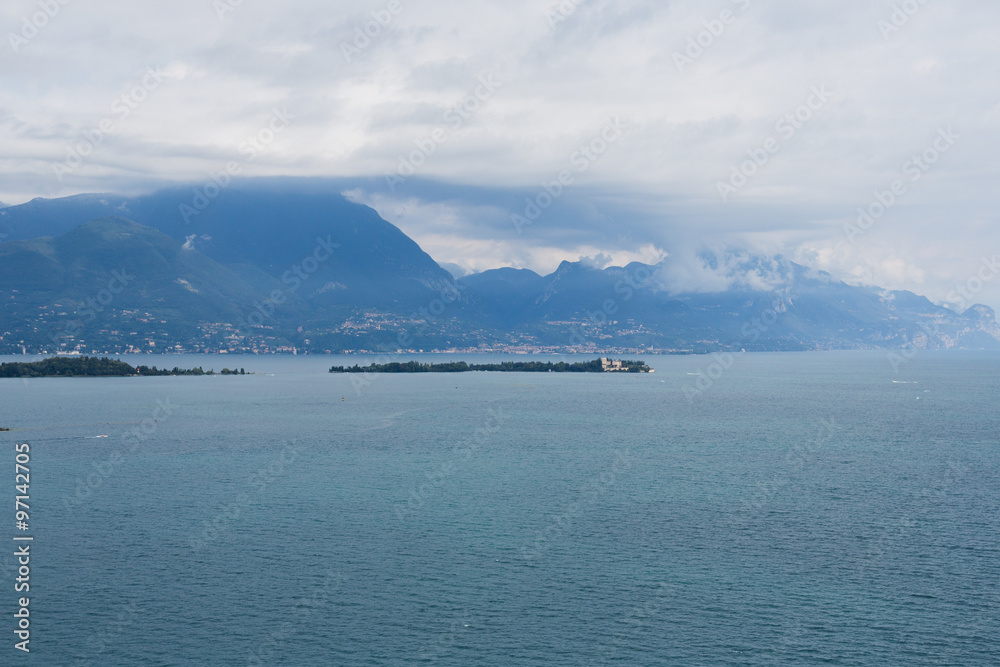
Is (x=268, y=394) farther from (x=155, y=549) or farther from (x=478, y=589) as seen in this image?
(x=478, y=589)

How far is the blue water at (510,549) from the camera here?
120 feet

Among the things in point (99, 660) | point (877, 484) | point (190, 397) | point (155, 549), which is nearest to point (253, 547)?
point (155, 549)

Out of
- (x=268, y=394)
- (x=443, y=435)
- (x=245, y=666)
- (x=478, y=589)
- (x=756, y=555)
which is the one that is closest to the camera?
(x=245, y=666)

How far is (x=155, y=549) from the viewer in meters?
49.3

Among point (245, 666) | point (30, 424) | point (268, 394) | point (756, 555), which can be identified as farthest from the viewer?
point (268, 394)

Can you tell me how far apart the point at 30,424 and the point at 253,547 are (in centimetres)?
8057

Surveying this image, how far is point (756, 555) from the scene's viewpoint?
48.6 metres

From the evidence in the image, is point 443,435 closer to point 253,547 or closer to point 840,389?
point 253,547

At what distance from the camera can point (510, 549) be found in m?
50.2

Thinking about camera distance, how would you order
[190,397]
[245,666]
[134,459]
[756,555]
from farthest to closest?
[190,397]
[134,459]
[756,555]
[245,666]

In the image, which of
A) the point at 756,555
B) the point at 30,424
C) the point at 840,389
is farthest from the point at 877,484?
the point at 840,389

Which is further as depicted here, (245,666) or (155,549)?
(155,549)

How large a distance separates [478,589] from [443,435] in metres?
62.4

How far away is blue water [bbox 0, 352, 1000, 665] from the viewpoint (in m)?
36.5
